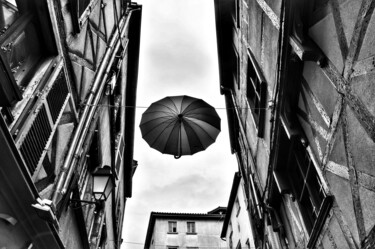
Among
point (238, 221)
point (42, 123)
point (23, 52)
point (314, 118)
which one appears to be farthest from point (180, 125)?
point (238, 221)

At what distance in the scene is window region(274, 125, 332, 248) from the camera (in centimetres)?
608

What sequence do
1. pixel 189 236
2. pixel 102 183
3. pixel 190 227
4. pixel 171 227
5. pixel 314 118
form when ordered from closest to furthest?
pixel 314 118
pixel 102 183
pixel 189 236
pixel 171 227
pixel 190 227

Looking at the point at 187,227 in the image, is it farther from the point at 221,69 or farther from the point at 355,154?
the point at 355,154

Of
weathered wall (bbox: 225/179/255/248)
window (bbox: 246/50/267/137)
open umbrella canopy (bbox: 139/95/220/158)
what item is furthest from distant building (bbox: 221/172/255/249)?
open umbrella canopy (bbox: 139/95/220/158)

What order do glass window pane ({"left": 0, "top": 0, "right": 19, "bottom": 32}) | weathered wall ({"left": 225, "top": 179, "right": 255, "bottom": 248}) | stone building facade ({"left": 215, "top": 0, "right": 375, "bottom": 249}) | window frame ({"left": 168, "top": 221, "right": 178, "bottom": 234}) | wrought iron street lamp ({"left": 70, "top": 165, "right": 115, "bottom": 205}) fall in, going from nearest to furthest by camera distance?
stone building facade ({"left": 215, "top": 0, "right": 375, "bottom": 249}) < glass window pane ({"left": 0, "top": 0, "right": 19, "bottom": 32}) < wrought iron street lamp ({"left": 70, "top": 165, "right": 115, "bottom": 205}) < weathered wall ({"left": 225, "top": 179, "right": 255, "bottom": 248}) < window frame ({"left": 168, "top": 221, "right": 178, "bottom": 234})

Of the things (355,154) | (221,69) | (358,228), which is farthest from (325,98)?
(221,69)

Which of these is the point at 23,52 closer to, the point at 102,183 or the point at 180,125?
the point at 102,183

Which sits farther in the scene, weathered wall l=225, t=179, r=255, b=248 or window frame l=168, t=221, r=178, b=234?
window frame l=168, t=221, r=178, b=234

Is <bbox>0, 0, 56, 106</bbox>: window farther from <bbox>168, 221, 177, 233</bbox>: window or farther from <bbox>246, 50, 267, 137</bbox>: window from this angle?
<bbox>168, 221, 177, 233</bbox>: window

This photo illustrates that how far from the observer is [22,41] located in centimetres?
480

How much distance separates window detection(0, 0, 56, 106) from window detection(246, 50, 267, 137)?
4728mm

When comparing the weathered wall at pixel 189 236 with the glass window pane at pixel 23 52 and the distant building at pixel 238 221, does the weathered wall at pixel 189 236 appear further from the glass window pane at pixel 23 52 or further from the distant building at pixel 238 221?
the glass window pane at pixel 23 52

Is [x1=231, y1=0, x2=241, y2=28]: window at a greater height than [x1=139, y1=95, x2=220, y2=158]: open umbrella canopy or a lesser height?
greater

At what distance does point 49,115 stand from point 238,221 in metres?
22.2
